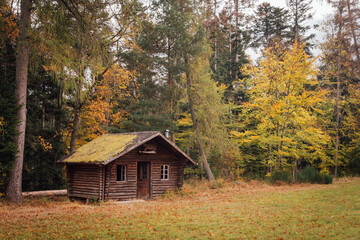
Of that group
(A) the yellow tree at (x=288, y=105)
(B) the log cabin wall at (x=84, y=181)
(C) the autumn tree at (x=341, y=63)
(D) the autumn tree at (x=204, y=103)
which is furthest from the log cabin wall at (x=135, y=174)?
(C) the autumn tree at (x=341, y=63)

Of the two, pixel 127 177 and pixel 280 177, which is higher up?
pixel 127 177

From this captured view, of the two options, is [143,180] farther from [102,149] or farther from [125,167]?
[102,149]

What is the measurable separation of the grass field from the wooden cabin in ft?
4.81

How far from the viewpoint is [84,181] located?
58.8 ft

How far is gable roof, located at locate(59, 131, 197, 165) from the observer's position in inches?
655

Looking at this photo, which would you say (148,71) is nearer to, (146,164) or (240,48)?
(146,164)

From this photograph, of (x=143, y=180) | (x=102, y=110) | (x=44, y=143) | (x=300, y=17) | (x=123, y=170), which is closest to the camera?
(x=123, y=170)

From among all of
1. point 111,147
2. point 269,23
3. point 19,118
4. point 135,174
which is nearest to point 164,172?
point 135,174

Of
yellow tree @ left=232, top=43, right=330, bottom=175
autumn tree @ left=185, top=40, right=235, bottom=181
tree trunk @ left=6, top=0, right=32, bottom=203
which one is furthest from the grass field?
autumn tree @ left=185, top=40, right=235, bottom=181

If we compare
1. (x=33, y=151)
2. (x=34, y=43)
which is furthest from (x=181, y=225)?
(x=33, y=151)

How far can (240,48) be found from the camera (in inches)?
1304

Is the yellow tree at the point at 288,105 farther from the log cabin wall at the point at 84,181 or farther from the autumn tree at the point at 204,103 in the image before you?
the log cabin wall at the point at 84,181

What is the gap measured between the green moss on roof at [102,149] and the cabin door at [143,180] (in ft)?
6.47

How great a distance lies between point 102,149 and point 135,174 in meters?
2.51
